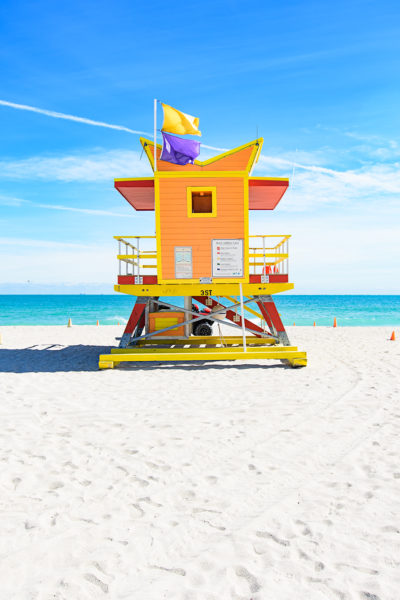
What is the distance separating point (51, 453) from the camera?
4.96 metres

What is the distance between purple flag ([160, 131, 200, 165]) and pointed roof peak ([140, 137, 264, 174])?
1.32ft

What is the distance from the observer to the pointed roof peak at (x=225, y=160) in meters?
11.4

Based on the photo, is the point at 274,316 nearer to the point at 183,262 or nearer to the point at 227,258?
the point at 227,258

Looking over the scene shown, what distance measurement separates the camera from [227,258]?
11508 millimetres

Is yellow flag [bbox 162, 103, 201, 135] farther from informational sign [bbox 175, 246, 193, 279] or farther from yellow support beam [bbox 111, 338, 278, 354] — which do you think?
yellow support beam [bbox 111, 338, 278, 354]

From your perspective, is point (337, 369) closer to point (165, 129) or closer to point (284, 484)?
point (284, 484)

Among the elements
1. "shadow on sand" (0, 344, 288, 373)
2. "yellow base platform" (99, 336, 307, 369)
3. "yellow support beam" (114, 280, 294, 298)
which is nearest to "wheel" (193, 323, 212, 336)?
"shadow on sand" (0, 344, 288, 373)

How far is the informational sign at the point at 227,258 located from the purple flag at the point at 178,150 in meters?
2.44

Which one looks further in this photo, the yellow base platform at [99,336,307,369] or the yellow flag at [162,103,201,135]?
the yellow flag at [162,103,201,135]

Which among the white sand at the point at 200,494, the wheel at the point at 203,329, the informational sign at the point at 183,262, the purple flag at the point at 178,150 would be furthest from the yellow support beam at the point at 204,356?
the wheel at the point at 203,329

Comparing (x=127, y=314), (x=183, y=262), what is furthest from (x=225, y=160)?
(x=127, y=314)

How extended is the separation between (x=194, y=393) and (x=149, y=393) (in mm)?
941

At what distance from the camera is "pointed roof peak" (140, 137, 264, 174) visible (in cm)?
1135

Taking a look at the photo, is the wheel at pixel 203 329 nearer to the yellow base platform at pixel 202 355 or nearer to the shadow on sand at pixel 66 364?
the shadow on sand at pixel 66 364
